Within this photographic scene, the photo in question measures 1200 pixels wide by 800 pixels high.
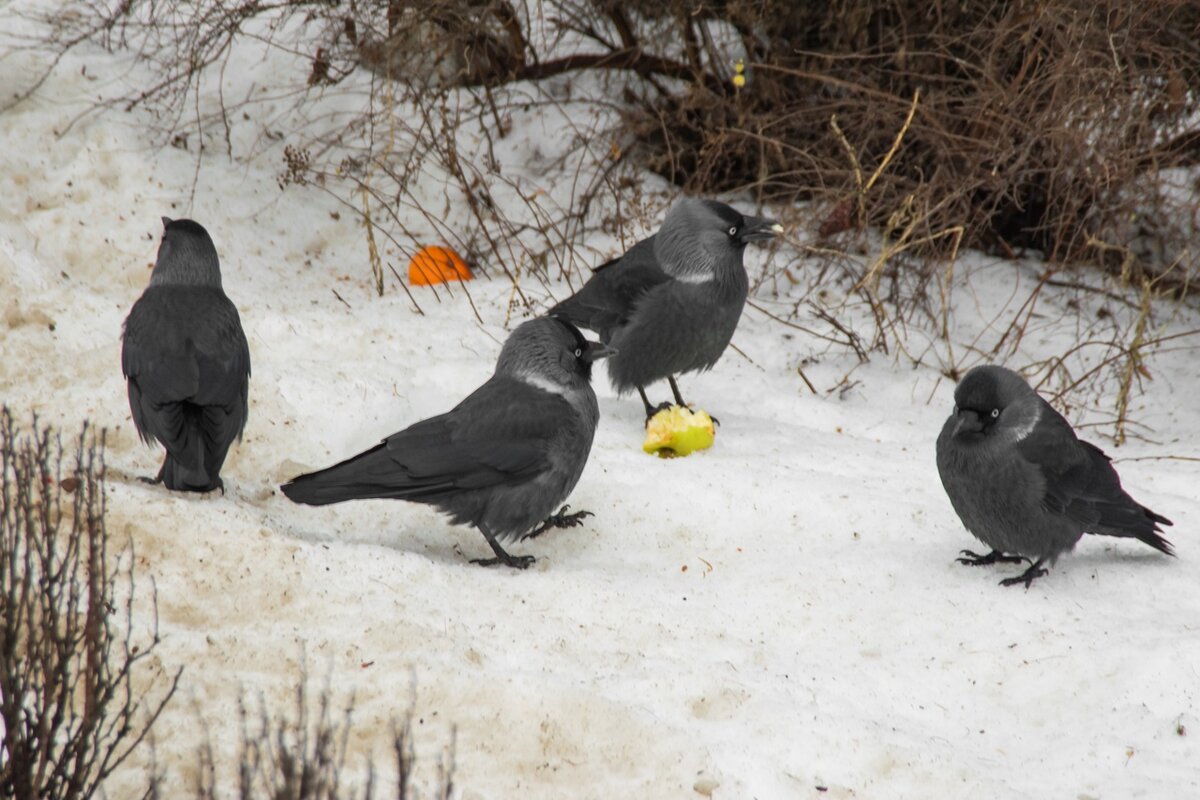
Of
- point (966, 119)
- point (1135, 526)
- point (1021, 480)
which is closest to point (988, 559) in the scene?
point (1021, 480)

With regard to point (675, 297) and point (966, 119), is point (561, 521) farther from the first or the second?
point (966, 119)

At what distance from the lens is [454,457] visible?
182 inches

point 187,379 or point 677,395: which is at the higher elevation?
point 187,379

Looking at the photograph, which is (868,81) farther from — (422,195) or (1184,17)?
(422,195)

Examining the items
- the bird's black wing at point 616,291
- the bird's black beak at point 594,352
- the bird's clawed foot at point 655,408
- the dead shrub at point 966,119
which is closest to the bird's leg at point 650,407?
the bird's clawed foot at point 655,408

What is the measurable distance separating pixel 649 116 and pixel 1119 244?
3.07 meters

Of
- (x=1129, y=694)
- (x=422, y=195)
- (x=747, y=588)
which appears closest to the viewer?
(x=1129, y=694)

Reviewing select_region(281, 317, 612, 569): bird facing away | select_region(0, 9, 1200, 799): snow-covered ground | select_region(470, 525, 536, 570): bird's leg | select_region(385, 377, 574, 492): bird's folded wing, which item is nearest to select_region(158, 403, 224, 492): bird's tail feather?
select_region(0, 9, 1200, 799): snow-covered ground

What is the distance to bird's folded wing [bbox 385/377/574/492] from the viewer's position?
4.58 metres

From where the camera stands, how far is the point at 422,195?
27.8ft

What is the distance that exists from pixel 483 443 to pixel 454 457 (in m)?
0.13

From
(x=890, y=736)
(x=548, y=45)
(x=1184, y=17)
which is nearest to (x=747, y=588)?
(x=890, y=736)

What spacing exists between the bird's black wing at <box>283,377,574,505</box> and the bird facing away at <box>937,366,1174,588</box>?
1520 mm

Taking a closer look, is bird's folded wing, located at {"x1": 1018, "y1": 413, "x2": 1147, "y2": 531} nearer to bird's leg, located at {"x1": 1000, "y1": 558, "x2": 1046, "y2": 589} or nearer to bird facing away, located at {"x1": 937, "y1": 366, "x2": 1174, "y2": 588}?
bird facing away, located at {"x1": 937, "y1": 366, "x2": 1174, "y2": 588}
